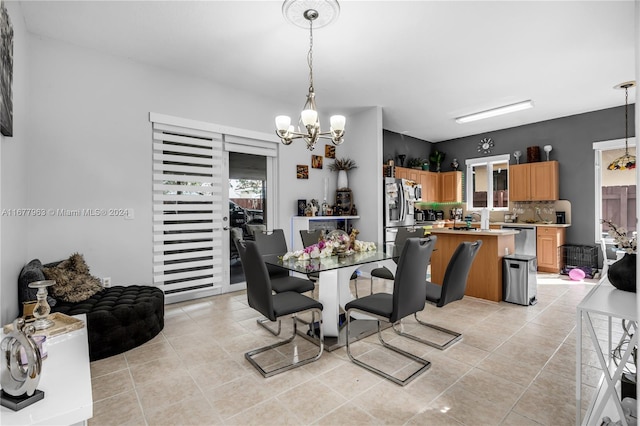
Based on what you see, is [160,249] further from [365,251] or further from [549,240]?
[549,240]

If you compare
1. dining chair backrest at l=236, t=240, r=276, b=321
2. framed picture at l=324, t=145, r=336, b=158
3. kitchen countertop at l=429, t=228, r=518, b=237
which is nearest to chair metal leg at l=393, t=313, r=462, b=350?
dining chair backrest at l=236, t=240, r=276, b=321

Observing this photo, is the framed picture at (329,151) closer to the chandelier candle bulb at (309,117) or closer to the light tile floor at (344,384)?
the chandelier candle bulb at (309,117)

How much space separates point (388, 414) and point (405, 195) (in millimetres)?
4634

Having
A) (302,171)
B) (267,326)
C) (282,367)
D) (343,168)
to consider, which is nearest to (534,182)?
(343,168)

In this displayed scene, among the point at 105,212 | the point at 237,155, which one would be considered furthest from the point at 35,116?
the point at 237,155

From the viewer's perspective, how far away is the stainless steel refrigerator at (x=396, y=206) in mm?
5660

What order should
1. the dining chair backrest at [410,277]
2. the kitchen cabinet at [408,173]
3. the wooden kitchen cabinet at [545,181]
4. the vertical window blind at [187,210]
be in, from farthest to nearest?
the kitchen cabinet at [408,173] → the wooden kitchen cabinet at [545,181] → the vertical window blind at [187,210] → the dining chair backrest at [410,277]

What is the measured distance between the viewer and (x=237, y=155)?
4.64m

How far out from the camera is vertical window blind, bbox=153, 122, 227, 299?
3859 millimetres

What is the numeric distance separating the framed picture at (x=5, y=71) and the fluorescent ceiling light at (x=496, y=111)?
6242 mm

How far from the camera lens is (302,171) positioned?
5277mm

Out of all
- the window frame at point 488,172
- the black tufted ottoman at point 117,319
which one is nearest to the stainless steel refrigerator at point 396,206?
the window frame at point 488,172

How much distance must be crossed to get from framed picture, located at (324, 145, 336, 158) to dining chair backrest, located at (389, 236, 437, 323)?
12.1 ft

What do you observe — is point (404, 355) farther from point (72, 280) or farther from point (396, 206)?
point (396, 206)
